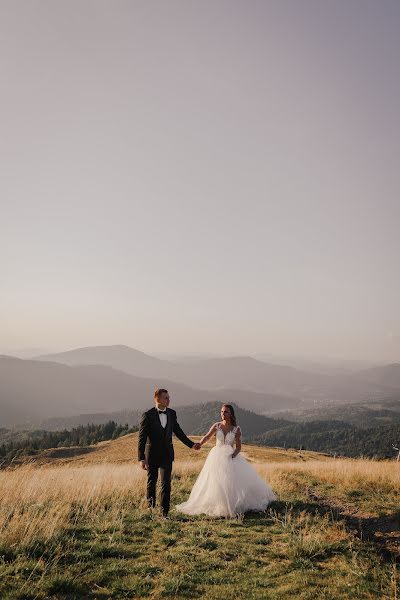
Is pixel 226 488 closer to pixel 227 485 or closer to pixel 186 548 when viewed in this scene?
pixel 227 485

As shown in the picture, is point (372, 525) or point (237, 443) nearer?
point (372, 525)

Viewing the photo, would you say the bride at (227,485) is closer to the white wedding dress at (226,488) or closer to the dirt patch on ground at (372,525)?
the white wedding dress at (226,488)

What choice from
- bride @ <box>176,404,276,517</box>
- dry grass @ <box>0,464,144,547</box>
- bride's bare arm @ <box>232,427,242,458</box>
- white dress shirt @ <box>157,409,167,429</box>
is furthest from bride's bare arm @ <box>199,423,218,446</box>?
dry grass @ <box>0,464,144,547</box>

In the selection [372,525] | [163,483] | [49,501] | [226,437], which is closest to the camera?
[372,525]

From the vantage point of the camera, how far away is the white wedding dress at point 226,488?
418 inches

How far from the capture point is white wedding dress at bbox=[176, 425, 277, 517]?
10609mm

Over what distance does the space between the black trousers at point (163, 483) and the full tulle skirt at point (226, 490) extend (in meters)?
0.75

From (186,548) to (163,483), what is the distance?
103 inches

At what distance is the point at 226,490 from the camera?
10.8 meters

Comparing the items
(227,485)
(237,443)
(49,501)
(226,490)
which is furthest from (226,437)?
(49,501)

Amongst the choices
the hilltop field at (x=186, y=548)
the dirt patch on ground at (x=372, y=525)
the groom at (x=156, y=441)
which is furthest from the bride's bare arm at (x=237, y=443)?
the dirt patch on ground at (x=372, y=525)

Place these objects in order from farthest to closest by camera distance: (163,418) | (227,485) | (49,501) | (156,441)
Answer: (49,501)
(227,485)
(163,418)
(156,441)

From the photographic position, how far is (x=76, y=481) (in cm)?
1349

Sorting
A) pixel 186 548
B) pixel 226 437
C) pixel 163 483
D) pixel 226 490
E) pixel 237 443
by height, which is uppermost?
pixel 226 437
